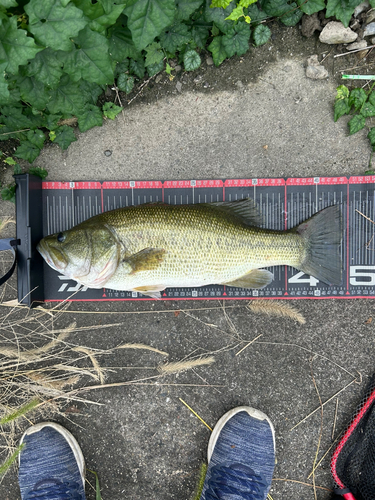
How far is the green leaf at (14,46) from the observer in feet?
7.07

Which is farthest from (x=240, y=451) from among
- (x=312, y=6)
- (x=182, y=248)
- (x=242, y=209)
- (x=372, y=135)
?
(x=312, y=6)

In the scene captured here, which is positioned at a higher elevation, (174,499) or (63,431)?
(63,431)

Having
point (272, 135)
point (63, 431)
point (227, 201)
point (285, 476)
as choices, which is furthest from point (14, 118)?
point (285, 476)

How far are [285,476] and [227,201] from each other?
288cm

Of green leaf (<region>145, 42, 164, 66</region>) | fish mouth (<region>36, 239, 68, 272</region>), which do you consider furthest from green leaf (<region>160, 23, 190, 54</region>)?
fish mouth (<region>36, 239, 68, 272</region>)

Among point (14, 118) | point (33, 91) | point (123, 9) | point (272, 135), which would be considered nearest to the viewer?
point (123, 9)

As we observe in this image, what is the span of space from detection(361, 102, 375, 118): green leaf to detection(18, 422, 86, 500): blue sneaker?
4.30 m

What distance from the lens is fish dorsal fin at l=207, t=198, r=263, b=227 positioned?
3.04 meters

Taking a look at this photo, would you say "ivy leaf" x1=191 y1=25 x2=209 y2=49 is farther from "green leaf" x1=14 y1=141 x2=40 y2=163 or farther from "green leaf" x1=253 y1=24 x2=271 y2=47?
"green leaf" x1=14 y1=141 x2=40 y2=163

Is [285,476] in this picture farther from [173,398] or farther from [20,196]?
[20,196]

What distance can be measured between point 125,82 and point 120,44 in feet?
1.17

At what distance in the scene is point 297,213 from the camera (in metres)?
3.25

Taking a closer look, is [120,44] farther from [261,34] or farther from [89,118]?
[261,34]

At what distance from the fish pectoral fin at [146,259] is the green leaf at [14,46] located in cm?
159
